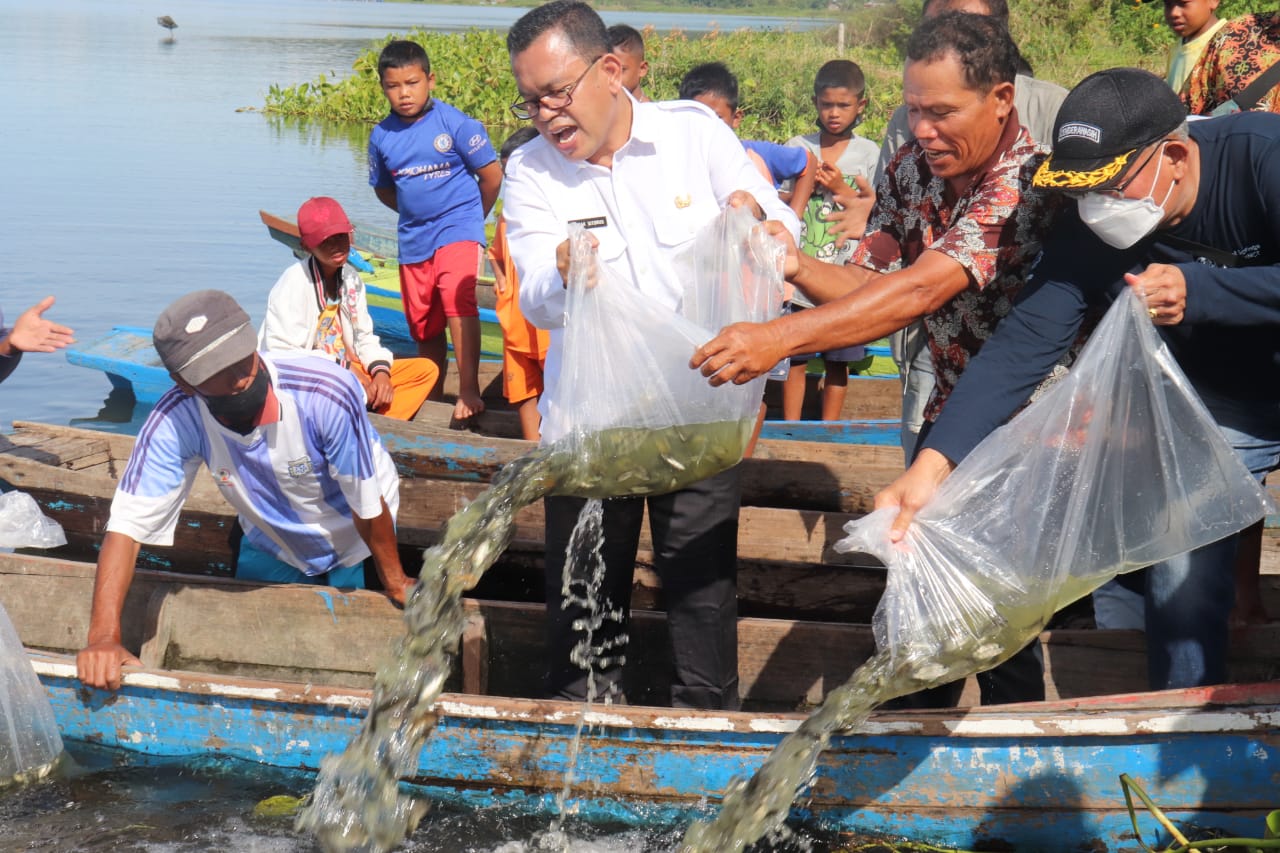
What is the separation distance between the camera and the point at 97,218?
1507 cm

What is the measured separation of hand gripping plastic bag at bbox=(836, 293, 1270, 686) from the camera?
9.49 feet

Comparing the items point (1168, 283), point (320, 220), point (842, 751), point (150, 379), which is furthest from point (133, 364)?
point (1168, 283)

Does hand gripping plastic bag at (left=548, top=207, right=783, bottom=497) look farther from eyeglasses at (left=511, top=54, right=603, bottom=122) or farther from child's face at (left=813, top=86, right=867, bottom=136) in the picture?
child's face at (left=813, top=86, right=867, bottom=136)

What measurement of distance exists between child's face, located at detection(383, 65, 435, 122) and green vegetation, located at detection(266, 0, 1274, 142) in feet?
48.7

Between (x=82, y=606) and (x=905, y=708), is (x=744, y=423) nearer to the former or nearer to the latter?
(x=905, y=708)

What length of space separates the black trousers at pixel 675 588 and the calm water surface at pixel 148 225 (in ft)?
1.57

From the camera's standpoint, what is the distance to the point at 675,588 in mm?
3557

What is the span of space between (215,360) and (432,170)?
124 inches

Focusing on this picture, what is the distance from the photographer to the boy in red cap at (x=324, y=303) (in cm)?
521

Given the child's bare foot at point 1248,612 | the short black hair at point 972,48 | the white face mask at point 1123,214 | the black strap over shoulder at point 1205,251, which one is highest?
the short black hair at point 972,48

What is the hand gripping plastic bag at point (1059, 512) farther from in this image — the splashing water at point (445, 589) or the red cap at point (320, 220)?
the red cap at point (320, 220)

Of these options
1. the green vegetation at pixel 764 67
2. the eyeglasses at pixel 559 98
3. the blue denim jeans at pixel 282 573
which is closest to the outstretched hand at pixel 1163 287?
the eyeglasses at pixel 559 98

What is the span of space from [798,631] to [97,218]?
43.9 feet

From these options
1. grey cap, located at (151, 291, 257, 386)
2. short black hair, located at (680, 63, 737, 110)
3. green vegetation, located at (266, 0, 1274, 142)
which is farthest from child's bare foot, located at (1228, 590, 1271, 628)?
green vegetation, located at (266, 0, 1274, 142)
